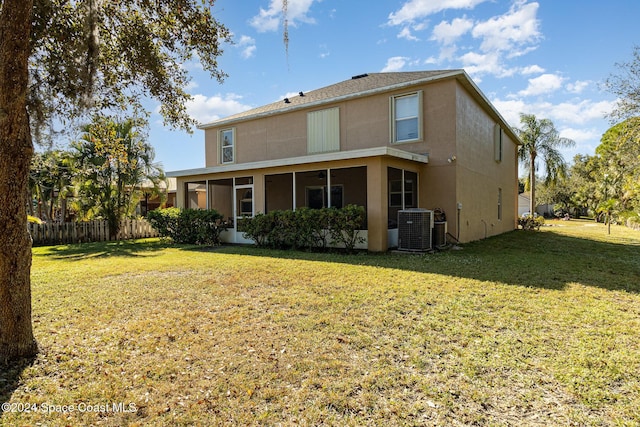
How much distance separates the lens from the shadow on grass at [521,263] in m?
6.36

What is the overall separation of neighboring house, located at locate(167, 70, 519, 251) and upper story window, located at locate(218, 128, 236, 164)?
0.16ft

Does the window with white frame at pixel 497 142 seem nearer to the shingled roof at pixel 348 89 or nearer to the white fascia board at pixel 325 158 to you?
the shingled roof at pixel 348 89

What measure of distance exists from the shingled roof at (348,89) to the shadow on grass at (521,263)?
5.80 m

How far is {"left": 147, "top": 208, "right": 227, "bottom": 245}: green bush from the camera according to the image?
1284cm

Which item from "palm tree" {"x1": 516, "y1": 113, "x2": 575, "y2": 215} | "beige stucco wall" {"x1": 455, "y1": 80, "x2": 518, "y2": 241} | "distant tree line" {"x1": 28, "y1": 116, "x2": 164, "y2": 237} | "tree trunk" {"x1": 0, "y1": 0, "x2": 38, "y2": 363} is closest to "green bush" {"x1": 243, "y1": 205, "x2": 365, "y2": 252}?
"beige stucco wall" {"x1": 455, "y1": 80, "x2": 518, "y2": 241}

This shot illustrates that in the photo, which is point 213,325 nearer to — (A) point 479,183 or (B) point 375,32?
(B) point 375,32

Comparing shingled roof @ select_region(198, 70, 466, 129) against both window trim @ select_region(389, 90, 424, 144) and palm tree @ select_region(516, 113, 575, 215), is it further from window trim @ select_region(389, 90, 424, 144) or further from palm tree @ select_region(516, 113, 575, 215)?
palm tree @ select_region(516, 113, 575, 215)

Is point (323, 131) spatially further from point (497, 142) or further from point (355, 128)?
point (497, 142)

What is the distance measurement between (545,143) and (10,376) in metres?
31.3

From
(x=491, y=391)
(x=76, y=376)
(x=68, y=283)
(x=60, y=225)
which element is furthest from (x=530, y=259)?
(x=60, y=225)

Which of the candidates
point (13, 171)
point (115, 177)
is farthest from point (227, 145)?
point (13, 171)

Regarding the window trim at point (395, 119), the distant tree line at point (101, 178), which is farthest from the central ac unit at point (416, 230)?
the distant tree line at point (101, 178)

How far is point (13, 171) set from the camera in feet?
9.53

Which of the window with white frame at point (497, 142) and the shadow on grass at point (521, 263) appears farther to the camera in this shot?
the window with white frame at point (497, 142)
